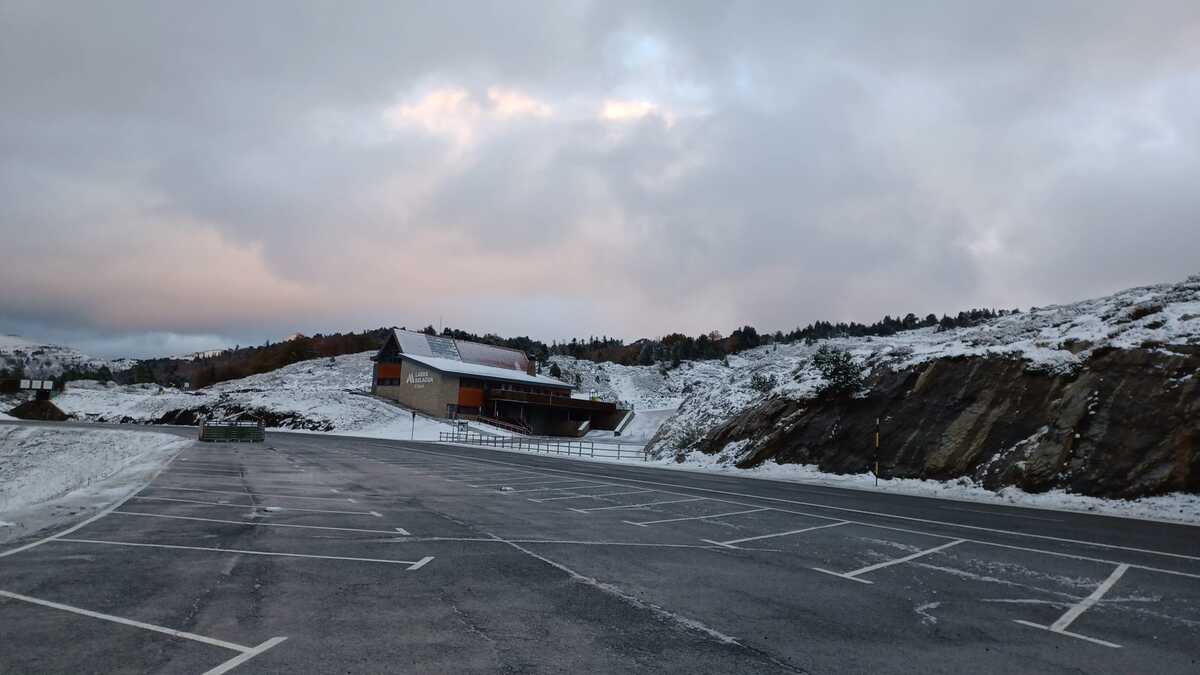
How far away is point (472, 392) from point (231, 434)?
30.7m

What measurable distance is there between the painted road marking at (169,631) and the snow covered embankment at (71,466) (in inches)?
234

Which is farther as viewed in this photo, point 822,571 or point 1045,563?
point 1045,563

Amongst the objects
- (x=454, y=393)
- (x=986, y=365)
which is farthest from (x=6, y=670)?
(x=454, y=393)

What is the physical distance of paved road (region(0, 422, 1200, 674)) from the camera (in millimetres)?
5465

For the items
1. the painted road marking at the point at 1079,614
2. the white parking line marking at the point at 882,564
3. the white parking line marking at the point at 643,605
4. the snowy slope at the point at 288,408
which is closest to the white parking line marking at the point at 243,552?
the white parking line marking at the point at 643,605

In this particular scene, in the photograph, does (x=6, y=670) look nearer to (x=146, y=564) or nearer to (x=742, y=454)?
(x=146, y=564)

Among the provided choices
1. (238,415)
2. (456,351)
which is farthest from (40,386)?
(456,351)

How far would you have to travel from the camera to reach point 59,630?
5598 millimetres

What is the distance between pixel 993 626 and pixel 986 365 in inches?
835

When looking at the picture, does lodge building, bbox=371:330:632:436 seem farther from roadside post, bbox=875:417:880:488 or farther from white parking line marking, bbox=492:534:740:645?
white parking line marking, bbox=492:534:740:645

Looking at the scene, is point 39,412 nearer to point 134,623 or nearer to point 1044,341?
point 134,623

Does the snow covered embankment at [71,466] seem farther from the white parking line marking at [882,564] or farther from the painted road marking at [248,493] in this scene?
the white parking line marking at [882,564]

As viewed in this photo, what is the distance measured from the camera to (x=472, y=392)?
72.6 metres

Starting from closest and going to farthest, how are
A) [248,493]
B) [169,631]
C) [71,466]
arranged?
[169,631], [248,493], [71,466]
